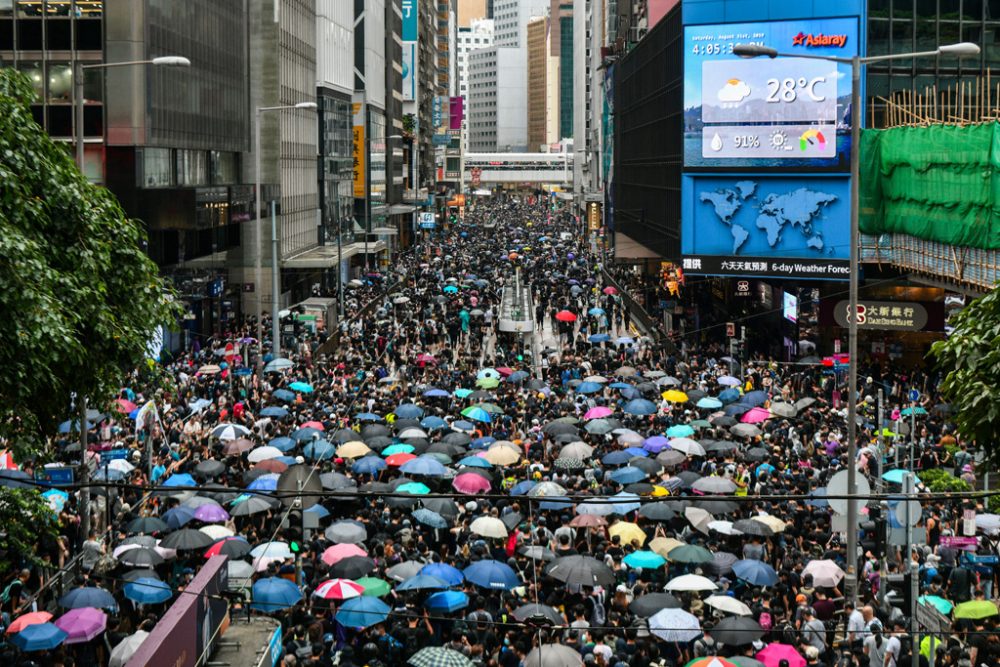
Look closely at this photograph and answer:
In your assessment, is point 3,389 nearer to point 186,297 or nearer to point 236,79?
point 186,297

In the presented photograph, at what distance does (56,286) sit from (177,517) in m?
7.58

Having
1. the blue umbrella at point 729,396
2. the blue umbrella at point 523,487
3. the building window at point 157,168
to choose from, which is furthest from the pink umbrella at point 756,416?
the building window at point 157,168

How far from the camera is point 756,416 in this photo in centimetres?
3259

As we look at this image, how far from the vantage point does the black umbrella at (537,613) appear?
56.8 feet

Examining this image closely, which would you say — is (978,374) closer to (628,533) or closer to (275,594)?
(628,533)

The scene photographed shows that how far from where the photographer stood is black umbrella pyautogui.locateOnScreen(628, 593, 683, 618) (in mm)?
17812

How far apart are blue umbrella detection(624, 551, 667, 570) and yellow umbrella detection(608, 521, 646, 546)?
124 cm

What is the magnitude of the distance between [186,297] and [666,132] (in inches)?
970

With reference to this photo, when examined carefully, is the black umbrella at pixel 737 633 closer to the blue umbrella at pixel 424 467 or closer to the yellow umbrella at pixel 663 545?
the yellow umbrella at pixel 663 545

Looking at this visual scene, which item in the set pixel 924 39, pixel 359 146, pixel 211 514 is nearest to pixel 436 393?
pixel 211 514

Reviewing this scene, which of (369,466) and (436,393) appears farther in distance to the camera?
(436,393)

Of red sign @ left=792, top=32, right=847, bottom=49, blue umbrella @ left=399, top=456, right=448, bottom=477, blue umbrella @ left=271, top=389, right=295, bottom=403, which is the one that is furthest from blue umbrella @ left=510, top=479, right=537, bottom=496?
red sign @ left=792, top=32, right=847, bottom=49

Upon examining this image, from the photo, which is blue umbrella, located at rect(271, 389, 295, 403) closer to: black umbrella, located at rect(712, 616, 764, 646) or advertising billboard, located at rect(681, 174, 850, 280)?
black umbrella, located at rect(712, 616, 764, 646)

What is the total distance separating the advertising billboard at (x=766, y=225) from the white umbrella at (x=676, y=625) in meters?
36.4
